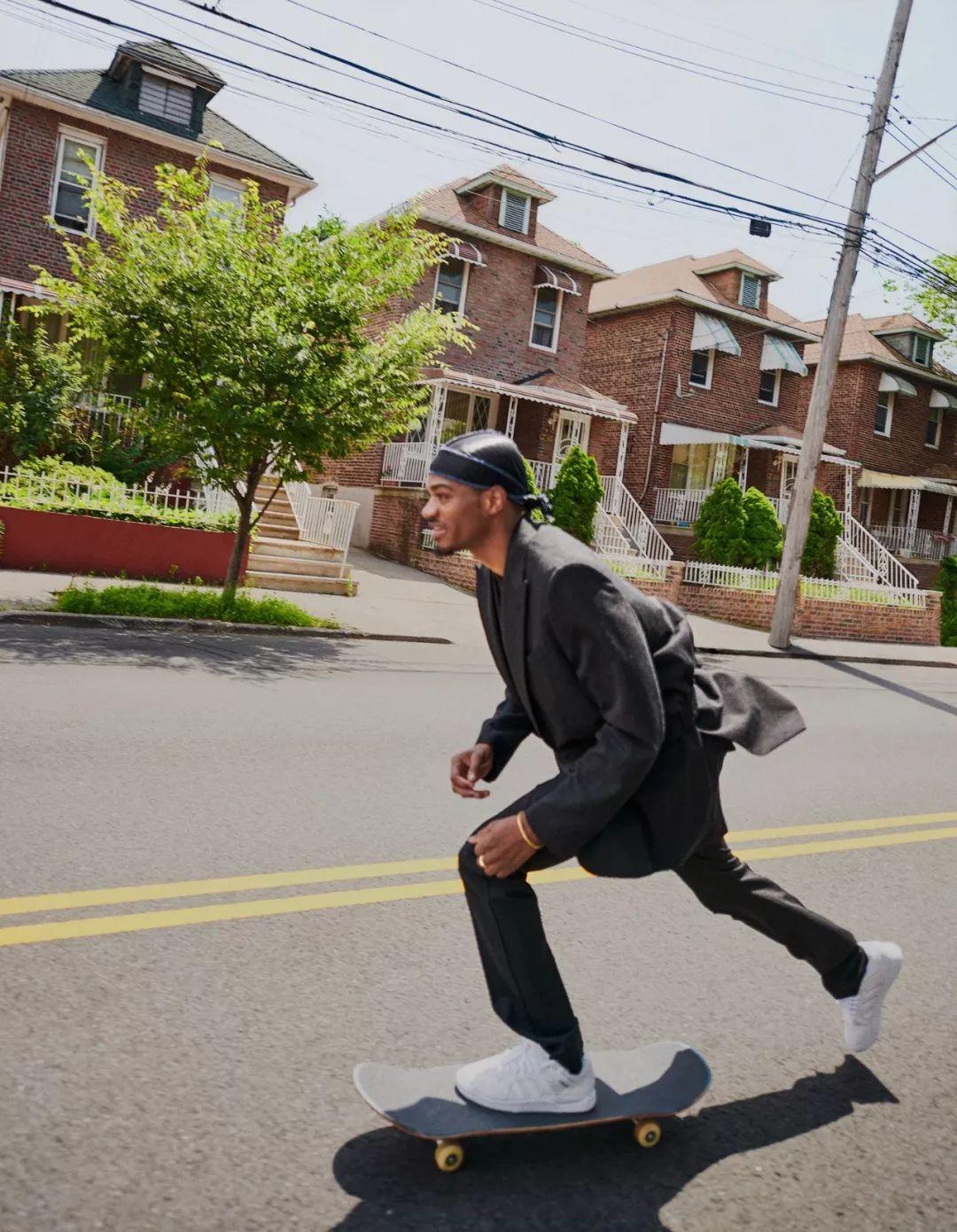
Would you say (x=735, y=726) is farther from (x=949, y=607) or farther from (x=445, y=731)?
(x=949, y=607)

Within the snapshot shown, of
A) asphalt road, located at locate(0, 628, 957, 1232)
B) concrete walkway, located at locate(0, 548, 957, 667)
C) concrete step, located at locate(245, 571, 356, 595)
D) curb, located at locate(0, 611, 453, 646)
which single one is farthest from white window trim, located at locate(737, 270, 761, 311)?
asphalt road, located at locate(0, 628, 957, 1232)

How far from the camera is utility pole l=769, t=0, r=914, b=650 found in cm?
1831

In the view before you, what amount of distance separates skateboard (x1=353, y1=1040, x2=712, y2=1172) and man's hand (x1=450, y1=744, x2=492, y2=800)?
0.72 m

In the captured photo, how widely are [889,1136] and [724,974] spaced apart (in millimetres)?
1016

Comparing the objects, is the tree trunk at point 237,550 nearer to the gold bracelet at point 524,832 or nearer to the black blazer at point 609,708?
the black blazer at point 609,708

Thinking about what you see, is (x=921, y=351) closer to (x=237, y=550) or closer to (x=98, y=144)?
(x=98, y=144)

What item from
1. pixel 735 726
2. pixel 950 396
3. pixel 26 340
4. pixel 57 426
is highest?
pixel 950 396

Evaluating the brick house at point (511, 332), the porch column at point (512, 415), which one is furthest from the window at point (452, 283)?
the porch column at point (512, 415)

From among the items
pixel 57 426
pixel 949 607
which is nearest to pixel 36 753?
pixel 57 426

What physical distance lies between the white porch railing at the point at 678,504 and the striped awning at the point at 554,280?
618 cm

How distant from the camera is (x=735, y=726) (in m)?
2.86

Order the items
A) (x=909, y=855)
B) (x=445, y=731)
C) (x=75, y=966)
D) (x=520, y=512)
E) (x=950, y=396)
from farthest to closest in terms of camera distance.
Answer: (x=950, y=396) → (x=445, y=731) → (x=909, y=855) → (x=75, y=966) → (x=520, y=512)

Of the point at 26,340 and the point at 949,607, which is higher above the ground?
the point at 26,340

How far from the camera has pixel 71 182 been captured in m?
23.0
